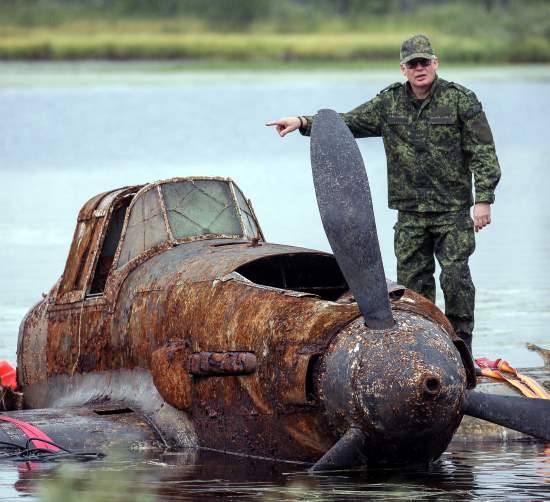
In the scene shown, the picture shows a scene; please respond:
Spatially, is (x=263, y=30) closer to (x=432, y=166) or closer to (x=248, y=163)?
(x=248, y=163)

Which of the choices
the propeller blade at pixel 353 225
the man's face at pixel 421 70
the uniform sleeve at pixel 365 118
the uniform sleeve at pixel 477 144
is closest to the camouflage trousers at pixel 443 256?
the uniform sleeve at pixel 477 144

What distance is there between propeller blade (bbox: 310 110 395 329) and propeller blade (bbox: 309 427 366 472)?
683 mm

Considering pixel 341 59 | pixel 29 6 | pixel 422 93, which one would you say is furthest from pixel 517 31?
pixel 422 93

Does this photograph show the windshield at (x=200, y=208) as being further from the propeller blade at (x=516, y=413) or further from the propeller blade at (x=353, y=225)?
the propeller blade at (x=516, y=413)

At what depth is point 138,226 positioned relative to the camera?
42.2 ft

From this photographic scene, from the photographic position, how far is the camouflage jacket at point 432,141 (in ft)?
43.2

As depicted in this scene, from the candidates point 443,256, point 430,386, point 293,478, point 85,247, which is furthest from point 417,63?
point 293,478

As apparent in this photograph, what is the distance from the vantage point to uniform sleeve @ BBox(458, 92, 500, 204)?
42.5 ft

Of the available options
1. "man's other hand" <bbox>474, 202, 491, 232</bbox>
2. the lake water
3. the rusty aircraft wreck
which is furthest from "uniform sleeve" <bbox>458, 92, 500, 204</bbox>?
the lake water

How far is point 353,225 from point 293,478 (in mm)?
1692

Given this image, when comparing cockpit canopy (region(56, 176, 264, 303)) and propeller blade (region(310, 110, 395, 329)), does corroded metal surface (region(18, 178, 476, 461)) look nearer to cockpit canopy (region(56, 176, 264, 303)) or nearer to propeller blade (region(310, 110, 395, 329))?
cockpit canopy (region(56, 176, 264, 303))

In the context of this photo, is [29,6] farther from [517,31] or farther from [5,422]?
[5,422]

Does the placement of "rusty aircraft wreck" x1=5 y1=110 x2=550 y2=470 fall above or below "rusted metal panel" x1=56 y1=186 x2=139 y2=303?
below

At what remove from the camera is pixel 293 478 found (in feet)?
35.3
